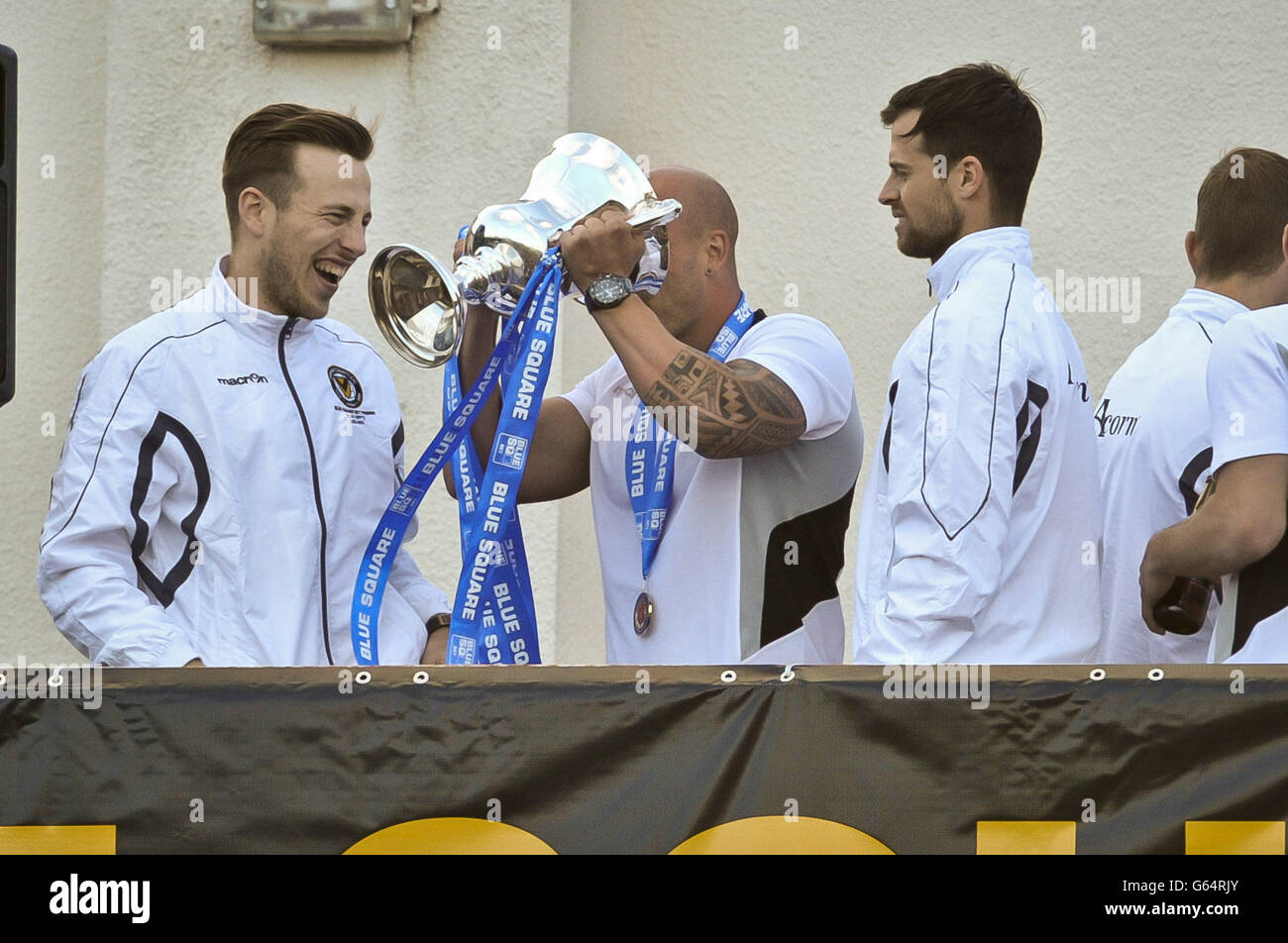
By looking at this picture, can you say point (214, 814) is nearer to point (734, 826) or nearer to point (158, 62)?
point (734, 826)

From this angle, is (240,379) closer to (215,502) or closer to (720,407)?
(215,502)

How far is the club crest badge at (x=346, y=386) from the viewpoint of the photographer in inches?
141

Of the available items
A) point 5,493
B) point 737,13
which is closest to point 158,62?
point 5,493

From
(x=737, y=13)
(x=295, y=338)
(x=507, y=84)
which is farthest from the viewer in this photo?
(x=737, y=13)

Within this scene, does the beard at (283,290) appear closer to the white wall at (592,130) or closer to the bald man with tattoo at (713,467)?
the bald man with tattoo at (713,467)

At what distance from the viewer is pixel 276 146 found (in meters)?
3.75

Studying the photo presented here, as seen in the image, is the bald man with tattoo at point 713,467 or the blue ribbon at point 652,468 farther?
the blue ribbon at point 652,468

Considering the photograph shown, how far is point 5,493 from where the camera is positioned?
600 cm

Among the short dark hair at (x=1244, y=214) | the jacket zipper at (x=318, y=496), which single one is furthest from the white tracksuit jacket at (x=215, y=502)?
the short dark hair at (x=1244, y=214)

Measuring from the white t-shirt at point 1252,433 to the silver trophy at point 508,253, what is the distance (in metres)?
1.10

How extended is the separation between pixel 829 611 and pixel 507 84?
9.36 feet
